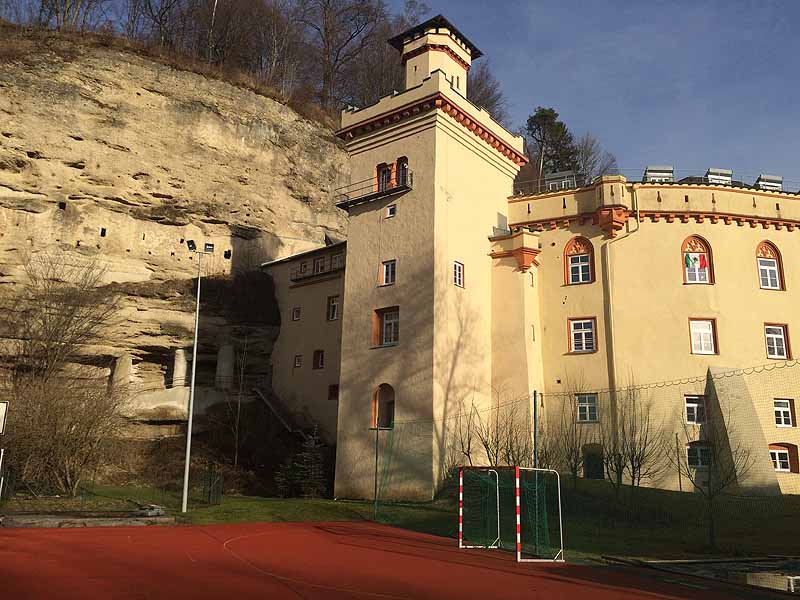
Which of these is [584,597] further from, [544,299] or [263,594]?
[544,299]

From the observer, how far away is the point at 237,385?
36438 mm

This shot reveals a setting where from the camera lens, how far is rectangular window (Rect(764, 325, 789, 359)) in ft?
86.9

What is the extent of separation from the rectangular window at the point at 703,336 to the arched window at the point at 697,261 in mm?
1692

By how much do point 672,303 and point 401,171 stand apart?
40.8 ft

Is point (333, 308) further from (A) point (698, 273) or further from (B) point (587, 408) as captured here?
(A) point (698, 273)

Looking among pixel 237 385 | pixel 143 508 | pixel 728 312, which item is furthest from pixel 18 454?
pixel 728 312

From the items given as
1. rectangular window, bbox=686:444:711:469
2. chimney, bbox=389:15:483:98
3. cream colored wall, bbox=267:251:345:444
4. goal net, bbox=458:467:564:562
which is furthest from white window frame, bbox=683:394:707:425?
chimney, bbox=389:15:483:98

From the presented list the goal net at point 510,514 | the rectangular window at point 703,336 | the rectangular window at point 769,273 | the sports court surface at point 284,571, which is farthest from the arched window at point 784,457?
the sports court surface at point 284,571

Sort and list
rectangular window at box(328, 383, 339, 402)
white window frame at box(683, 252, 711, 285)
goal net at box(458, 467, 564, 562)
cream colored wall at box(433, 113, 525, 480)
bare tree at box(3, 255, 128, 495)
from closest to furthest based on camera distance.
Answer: goal net at box(458, 467, 564, 562) < bare tree at box(3, 255, 128, 495) < cream colored wall at box(433, 113, 525, 480) < white window frame at box(683, 252, 711, 285) < rectangular window at box(328, 383, 339, 402)

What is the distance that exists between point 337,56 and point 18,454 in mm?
41645

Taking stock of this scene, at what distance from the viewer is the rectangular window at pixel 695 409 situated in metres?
25.4

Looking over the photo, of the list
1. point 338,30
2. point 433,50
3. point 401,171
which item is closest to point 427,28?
point 433,50

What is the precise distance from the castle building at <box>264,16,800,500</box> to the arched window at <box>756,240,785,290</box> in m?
0.06

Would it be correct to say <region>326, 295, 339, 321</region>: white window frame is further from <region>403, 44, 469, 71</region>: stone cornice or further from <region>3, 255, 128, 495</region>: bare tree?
<region>403, 44, 469, 71</region>: stone cornice
